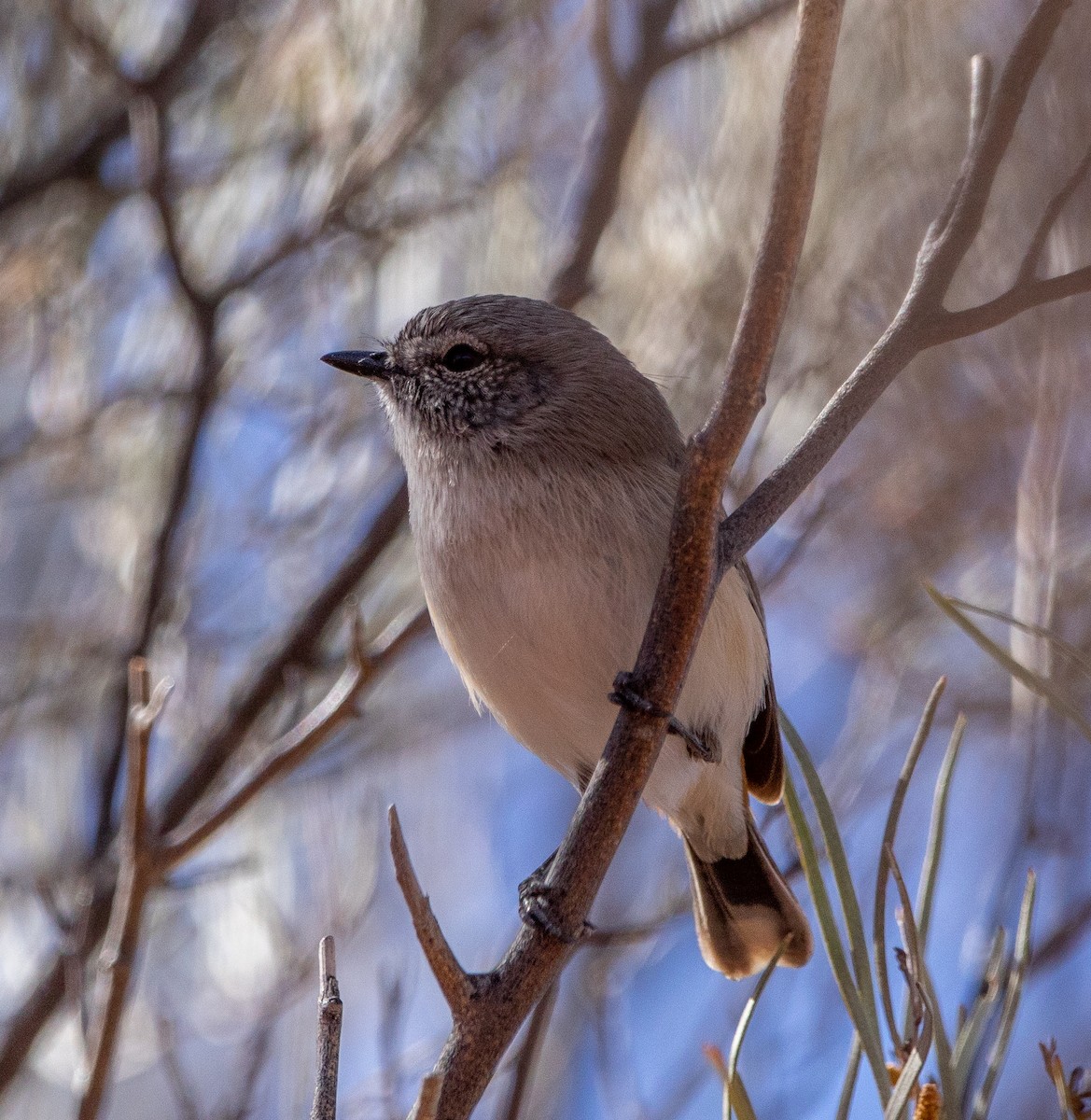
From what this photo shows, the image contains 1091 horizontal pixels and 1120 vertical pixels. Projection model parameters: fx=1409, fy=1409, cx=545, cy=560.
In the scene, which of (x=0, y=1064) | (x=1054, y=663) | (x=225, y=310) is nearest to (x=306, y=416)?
(x=225, y=310)

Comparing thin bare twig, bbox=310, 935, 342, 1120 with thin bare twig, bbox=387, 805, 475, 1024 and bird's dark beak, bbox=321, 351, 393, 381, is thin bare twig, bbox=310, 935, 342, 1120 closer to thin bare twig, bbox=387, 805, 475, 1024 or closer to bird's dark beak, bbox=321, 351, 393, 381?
thin bare twig, bbox=387, 805, 475, 1024

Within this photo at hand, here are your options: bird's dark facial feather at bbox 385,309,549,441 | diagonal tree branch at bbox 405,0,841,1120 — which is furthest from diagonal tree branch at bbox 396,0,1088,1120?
bird's dark facial feather at bbox 385,309,549,441

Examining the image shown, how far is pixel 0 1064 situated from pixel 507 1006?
1.71 metres

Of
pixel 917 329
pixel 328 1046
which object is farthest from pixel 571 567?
pixel 328 1046

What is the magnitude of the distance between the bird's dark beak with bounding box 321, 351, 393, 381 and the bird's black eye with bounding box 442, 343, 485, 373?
0.48 ft

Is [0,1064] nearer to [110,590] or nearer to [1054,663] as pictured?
[110,590]

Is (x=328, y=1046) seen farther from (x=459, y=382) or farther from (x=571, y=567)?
(x=459, y=382)

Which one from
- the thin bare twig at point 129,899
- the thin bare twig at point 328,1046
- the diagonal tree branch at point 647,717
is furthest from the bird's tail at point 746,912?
the thin bare twig at point 328,1046

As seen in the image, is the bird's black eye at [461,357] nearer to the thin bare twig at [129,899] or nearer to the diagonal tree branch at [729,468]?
the thin bare twig at [129,899]

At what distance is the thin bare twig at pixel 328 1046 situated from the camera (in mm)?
1229

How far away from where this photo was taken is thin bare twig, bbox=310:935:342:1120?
1.23 m

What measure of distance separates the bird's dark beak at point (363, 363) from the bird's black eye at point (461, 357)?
15 centimetres

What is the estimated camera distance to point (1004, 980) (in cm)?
156

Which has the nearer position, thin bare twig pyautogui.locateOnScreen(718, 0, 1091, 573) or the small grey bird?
thin bare twig pyautogui.locateOnScreen(718, 0, 1091, 573)
